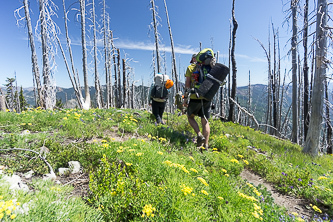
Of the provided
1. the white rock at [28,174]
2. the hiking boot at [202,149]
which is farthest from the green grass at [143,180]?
the hiking boot at [202,149]

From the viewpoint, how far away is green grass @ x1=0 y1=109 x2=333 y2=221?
172 cm

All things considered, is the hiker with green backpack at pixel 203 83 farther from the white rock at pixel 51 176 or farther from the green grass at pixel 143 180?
the white rock at pixel 51 176

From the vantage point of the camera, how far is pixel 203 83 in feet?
14.7

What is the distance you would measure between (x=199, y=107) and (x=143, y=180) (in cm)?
298

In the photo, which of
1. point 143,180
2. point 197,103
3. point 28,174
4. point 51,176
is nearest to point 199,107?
point 197,103

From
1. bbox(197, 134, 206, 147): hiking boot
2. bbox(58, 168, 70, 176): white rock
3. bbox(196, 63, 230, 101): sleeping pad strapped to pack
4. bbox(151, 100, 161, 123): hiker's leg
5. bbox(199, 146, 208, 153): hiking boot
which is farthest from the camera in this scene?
bbox(151, 100, 161, 123): hiker's leg

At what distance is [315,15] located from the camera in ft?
20.2

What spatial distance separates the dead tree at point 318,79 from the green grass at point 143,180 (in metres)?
0.66

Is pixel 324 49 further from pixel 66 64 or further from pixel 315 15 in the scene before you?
pixel 66 64

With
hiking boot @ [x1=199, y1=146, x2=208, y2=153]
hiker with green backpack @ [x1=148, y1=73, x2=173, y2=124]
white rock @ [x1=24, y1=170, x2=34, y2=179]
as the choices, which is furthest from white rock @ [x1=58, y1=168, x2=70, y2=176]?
hiker with green backpack @ [x1=148, y1=73, x2=173, y2=124]

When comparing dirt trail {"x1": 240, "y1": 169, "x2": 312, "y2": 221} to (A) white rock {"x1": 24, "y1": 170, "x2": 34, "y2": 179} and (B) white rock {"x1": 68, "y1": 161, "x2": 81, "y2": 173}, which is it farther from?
(A) white rock {"x1": 24, "y1": 170, "x2": 34, "y2": 179}

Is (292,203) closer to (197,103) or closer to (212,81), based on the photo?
(197,103)

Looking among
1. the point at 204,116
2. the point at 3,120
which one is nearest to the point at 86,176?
the point at 204,116

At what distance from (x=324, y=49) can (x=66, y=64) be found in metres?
15.4
